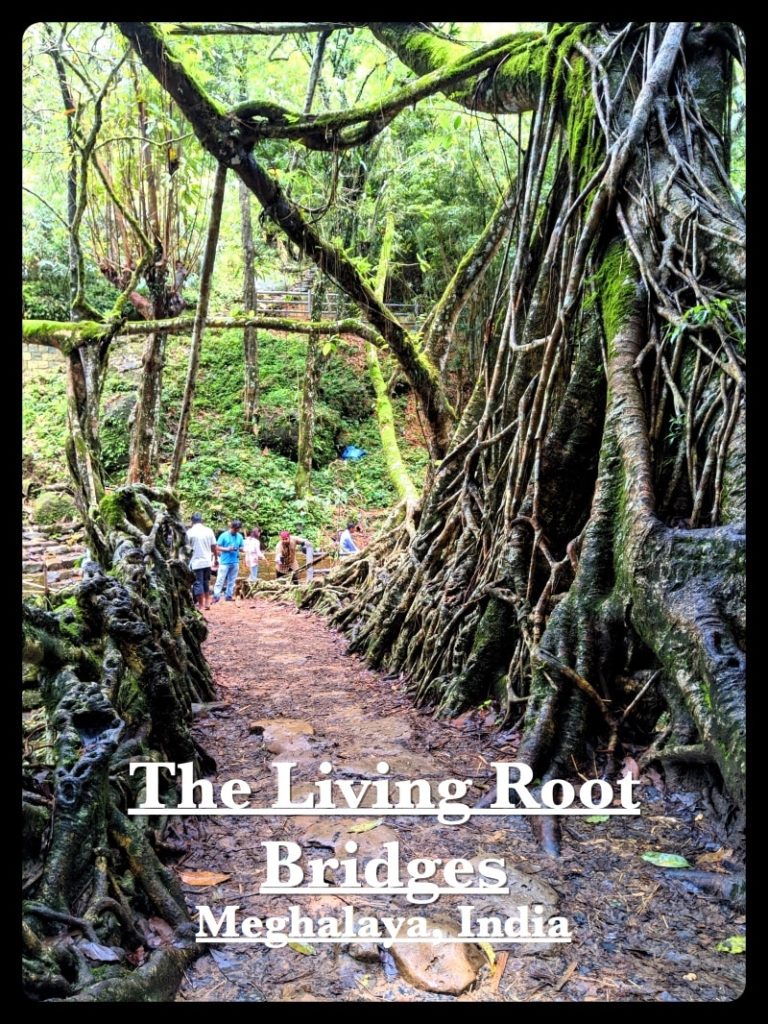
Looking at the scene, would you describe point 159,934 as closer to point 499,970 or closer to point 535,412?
point 499,970

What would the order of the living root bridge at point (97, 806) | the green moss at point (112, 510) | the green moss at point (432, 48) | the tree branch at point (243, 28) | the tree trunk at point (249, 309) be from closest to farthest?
the living root bridge at point (97, 806), the tree branch at point (243, 28), the green moss at point (112, 510), the green moss at point (432, 48), the tree trunk at point (249, 309)

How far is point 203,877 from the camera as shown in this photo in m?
2.36

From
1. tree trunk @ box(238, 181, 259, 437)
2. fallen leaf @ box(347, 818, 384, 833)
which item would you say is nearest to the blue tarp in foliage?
tree trunk @ box(238, 181, 259, 437)

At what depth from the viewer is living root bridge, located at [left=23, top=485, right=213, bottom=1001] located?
1.76 meters

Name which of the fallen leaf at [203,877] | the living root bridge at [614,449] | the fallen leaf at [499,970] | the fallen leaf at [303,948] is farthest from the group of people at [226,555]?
the fallen leaf at [499,970]

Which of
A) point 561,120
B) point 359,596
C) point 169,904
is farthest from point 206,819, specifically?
point 359,596

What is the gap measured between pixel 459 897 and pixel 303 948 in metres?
0.52

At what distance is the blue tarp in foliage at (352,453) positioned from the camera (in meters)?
16.8

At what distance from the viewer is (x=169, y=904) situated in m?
2.07

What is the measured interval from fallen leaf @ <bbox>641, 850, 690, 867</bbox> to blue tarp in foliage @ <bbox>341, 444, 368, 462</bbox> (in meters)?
14.6

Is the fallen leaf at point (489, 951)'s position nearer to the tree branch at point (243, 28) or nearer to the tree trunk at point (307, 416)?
the tree branch at point (243, 28)

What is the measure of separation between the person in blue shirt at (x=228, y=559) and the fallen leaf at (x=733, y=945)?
842 cm

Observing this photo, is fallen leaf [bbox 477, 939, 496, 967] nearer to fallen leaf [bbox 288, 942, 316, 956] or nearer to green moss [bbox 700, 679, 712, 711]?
fallen leaf [bbox 288, 942, 316, 956]
